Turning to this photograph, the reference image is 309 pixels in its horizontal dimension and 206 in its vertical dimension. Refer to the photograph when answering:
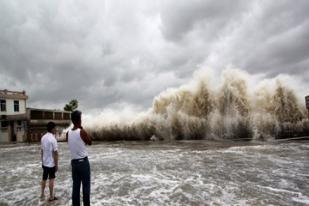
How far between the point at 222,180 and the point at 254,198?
1.43 meters

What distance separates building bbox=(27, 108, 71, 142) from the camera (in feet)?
97.1

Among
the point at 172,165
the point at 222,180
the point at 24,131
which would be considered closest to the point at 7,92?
the point at 24,131

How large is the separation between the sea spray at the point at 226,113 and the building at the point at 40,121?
44.1 ft

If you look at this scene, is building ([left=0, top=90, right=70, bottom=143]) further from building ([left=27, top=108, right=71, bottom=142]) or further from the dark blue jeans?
the dark blue jeans

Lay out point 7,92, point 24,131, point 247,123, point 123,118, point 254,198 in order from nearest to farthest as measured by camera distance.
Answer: point 254,198 → point 247,123 → point 123,118 → point 24,131 → point 7,92

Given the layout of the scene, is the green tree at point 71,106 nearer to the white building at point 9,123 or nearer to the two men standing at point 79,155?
the white building at point 9,123

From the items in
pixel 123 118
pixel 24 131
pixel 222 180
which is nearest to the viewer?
pixel 222 180

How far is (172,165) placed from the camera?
318 inches

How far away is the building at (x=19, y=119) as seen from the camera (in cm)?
3000

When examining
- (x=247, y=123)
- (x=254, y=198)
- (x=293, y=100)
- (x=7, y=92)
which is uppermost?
(x=7, y=92)

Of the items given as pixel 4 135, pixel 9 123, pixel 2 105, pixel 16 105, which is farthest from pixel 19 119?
pixel 16 105

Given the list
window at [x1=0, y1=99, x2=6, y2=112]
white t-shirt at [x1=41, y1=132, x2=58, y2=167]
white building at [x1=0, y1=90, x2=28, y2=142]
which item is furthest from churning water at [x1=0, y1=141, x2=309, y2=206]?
window at [x1=0, y1=99, x2=6, y2=112]

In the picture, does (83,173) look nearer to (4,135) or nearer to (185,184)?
(185,184)

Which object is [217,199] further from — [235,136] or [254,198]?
[235,136]
